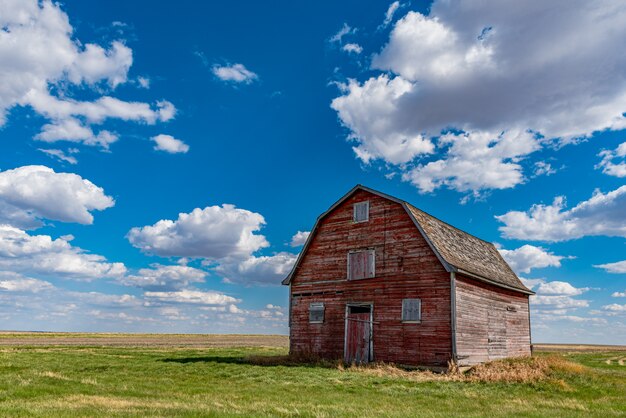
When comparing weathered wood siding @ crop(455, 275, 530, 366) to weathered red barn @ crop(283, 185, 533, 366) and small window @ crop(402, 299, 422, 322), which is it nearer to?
weathered red barn @ crop(283, 185, 533, 366)

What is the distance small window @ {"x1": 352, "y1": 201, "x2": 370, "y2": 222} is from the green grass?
8.32 metres

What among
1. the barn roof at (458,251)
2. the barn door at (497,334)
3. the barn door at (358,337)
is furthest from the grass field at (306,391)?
the barn roof at (458,251)

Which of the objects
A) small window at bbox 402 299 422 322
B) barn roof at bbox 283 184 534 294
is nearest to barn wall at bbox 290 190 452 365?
small window at bbox 402 299 422 322

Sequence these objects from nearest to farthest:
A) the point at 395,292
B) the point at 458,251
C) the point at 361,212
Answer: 1. the point at 395,292
2. the point at 458,251
3. the point at 361,212

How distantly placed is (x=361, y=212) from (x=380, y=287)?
4410mm

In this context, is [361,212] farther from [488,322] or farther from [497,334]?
[497,334]

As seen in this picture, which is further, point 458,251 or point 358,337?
point 458,251

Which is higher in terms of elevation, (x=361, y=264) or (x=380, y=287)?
(x=361, y=264)

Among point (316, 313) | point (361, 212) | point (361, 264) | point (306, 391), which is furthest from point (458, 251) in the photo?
point (306, 391)

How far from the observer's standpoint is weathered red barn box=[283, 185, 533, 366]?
24.6 meters

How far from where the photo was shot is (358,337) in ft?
87.9

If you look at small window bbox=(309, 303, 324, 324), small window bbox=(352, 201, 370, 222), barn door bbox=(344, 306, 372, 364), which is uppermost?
small window bbox=(352, 201, 370, 222)

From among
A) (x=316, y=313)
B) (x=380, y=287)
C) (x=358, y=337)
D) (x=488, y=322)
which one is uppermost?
(x=380, y=287)

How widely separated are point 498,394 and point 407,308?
880cm
